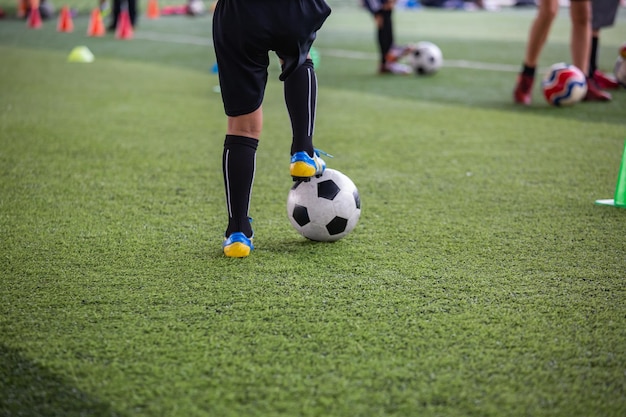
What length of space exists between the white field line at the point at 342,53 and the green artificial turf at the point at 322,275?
2976 mm

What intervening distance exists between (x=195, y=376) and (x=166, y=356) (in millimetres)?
145

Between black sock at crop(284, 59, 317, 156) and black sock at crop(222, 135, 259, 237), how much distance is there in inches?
7.0

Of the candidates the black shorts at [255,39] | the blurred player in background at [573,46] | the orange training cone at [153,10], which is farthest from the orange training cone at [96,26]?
the black shorts at [255,39]

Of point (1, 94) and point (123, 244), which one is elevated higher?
point (123, 244)

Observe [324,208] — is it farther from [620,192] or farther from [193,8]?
[193,8]

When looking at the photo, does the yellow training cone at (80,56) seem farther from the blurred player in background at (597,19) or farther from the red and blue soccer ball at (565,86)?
the blurred player in background at (597,19)

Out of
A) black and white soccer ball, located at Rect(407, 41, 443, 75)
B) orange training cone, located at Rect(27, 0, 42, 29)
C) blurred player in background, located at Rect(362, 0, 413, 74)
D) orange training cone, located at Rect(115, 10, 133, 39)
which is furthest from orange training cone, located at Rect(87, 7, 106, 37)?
black and white soccer ball, located at Rect(407, 41, 443, 75)

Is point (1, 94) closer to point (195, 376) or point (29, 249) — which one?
point (29, 249)

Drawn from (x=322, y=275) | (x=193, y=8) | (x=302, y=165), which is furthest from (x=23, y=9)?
(x=322, y=275)

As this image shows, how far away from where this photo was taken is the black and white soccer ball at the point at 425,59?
26.0ft

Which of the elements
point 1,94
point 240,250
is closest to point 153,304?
point 240,250

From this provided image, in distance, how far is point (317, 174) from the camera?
2.92m

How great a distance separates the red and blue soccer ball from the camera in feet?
19.3

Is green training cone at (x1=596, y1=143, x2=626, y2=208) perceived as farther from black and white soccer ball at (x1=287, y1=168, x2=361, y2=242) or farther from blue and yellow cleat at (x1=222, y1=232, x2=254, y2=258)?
blue and yellow cleat at (x1=222, y1=232, x2=254, y2=258)
